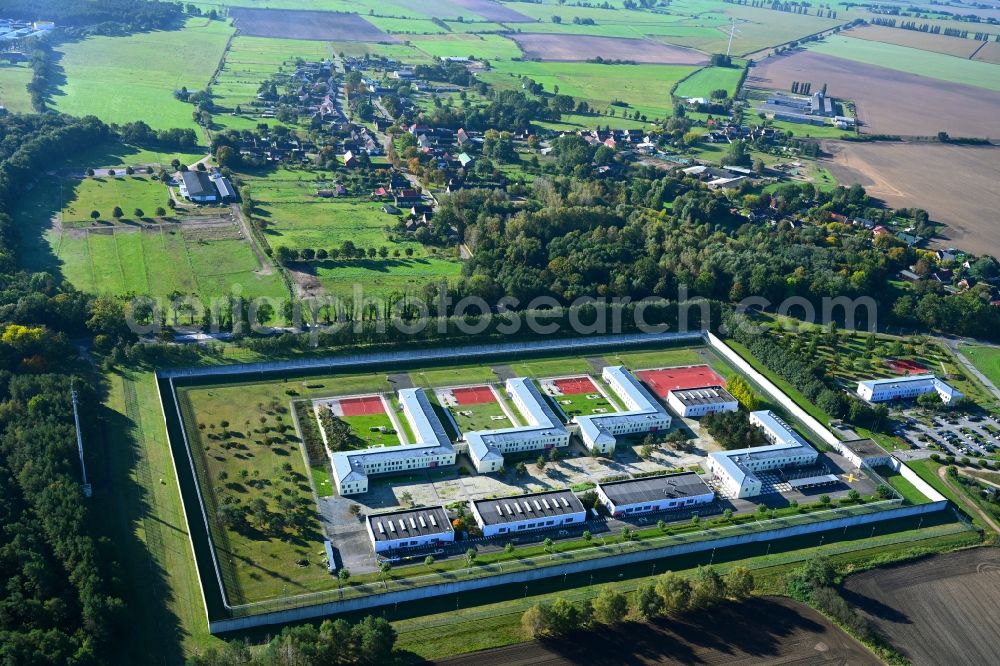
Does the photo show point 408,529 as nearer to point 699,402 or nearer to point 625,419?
point 625,419

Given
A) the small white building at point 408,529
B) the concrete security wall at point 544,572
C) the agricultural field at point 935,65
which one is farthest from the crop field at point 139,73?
the agricultural field at point 935,65

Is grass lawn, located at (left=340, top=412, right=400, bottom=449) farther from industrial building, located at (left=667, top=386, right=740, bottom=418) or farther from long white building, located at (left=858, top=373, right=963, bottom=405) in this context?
long white building, located at (left=858, top=373, right=963, bottom=405)

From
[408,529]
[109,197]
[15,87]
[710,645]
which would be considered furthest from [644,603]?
[15,87]

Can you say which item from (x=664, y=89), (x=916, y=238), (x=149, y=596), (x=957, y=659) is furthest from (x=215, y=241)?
(x=664, y=89)

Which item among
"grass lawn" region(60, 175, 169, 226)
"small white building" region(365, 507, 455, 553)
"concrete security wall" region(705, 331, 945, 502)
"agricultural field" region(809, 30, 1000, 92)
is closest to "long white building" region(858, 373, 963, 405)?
"concrete security wall" region(705, 331, 945, 502)

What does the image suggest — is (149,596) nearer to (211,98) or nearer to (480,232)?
(480,232)
